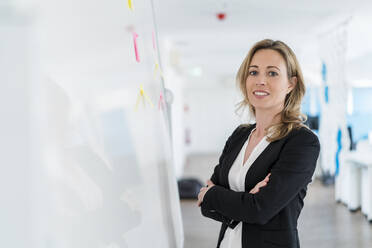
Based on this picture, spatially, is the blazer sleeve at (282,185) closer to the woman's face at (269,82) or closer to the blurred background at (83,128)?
the woman's face at (269,82)

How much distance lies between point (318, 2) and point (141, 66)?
3167mm

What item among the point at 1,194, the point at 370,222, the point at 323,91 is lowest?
the point at 370,222

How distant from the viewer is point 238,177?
1346 millimetres

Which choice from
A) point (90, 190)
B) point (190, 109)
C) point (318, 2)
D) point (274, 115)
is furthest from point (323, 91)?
point (190, 109)

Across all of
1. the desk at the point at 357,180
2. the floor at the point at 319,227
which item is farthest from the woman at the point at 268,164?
the desk at the point at 357,180

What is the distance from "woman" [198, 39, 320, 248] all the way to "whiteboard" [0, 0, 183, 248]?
332 millimetres

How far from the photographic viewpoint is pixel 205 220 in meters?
4.29

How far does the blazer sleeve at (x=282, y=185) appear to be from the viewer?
119cm

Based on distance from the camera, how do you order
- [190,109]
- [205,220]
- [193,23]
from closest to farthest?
[205,220], [193,23], [190,109]

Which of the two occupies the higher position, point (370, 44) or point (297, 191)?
point (370, 44)

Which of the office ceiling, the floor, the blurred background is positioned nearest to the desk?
the floor

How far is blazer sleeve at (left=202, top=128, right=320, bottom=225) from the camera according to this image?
46.8 inches

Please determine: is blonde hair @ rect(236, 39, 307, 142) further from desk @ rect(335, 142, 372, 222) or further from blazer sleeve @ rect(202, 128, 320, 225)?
desk @ rect(335, 142, 372, 222)

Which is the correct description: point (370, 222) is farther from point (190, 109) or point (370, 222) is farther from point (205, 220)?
point (190, 109)
